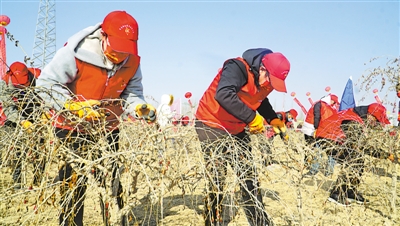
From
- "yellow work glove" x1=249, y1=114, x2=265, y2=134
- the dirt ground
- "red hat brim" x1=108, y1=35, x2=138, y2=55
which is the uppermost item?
"red hat brim" x1=108, y1=35, x2=138, y2=55

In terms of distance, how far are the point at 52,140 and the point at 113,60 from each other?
0.95m

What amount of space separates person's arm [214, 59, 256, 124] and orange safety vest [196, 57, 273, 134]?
0.08 m

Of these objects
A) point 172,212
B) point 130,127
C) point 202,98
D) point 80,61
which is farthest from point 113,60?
point 172,212

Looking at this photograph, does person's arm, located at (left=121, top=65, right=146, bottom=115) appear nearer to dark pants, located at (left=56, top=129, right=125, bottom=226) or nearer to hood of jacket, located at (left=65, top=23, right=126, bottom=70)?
hood of jacket, located at (left=65, top=23, right=126, bottom=70)

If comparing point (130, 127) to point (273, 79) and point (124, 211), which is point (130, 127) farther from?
point (273, 79)

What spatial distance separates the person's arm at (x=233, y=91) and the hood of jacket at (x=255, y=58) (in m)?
0.08

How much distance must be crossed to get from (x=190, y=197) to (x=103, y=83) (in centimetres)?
154

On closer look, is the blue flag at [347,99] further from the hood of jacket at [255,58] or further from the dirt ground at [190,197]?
the hood of jacket at [255,58]

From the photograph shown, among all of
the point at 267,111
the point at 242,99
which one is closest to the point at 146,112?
the point at 242,99

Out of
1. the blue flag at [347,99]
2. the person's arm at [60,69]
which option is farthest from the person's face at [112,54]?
the blue flag at [347,99]

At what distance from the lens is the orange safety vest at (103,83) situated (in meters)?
2.41

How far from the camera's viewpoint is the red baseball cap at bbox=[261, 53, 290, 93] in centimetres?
258

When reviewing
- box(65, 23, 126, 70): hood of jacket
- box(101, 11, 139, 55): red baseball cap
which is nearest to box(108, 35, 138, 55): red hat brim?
box(101, 11, 139, 55): red baseball cap

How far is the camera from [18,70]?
3516 millimetres
